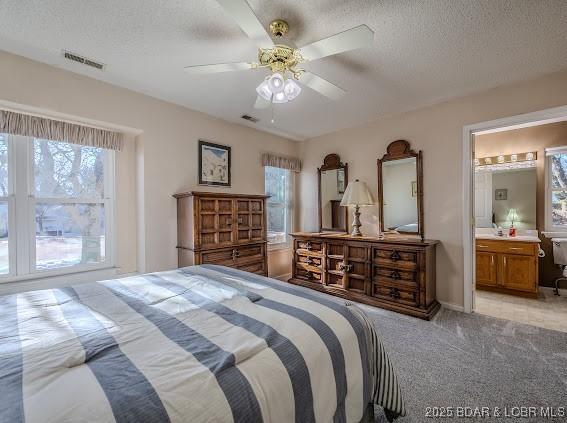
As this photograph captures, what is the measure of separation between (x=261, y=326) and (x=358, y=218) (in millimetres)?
2834

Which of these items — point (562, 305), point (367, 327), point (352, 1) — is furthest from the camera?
point (562, 305)

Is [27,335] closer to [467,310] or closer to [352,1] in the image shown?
[352,1]

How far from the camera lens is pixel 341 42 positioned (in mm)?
1514

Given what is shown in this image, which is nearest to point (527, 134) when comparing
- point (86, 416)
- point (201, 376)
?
point (201, 376)

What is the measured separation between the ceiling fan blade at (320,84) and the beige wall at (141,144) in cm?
177

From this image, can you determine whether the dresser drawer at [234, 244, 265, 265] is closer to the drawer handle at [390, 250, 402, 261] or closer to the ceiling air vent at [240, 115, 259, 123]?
the drawer handle at [390, 250, 402, 261]

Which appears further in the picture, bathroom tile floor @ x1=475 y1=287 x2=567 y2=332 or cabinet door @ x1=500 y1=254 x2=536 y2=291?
cabinet door @ x1=500 y1=254 x2=536 y2=291

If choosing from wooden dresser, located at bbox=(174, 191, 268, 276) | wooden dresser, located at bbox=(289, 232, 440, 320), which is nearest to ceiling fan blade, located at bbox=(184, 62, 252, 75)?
wooden dresser, located at bbox=(174, 191, 268, 276)

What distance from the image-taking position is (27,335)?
39.4 inches

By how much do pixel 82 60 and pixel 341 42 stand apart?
2085mm

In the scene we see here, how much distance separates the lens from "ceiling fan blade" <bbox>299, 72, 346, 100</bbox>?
6.26ft

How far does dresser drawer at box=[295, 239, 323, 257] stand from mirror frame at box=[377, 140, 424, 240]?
0.86 meters

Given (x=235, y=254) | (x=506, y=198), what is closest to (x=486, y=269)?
(x=506, y=198)

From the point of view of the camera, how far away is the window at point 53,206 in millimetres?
2277
